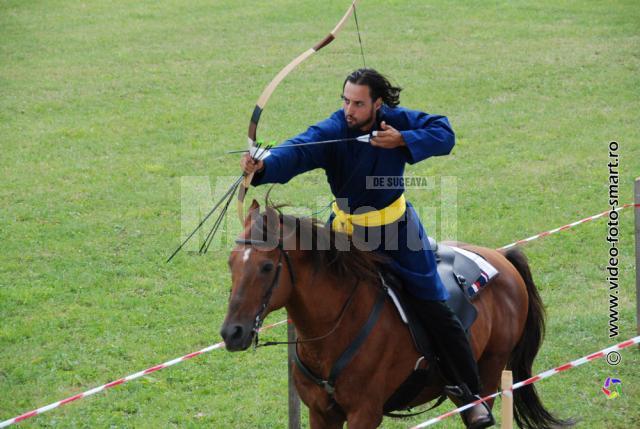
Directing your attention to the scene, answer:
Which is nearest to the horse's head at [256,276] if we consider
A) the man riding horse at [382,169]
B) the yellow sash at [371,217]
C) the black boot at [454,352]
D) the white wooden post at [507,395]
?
the man riding horse at [382,169]

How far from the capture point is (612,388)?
6828 millimetres

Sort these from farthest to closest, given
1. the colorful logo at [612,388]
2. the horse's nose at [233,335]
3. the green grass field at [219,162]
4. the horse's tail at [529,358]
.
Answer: the green grass field at [219,162], the colorful logo at [612,388], the horse's tail at [529,358], the horse's nose at [233,335]

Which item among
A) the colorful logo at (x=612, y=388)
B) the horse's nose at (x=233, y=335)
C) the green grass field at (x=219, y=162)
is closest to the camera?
the horse's nose at (x=233, y=335)

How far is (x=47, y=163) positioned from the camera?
1298cm

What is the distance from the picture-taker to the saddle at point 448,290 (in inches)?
198

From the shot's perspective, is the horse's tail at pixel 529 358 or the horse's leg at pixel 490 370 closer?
the horse's leg at pixel 490 370

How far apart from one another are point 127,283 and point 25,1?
14.8m

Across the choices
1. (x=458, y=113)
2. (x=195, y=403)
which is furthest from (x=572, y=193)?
(x=195, y=403)

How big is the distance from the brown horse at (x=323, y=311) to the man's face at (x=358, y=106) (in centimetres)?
64

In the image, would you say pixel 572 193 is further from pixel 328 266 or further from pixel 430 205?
pixel 328 266

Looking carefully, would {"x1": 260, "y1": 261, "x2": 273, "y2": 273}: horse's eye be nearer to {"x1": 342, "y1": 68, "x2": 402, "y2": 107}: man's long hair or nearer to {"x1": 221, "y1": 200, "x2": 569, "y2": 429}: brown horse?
{"x1": 221, "y1": 200, "x2": 569, "y2": 429}: brown horse

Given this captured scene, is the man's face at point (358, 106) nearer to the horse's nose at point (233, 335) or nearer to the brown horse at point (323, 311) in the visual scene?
the brown horse at point (323, 311)

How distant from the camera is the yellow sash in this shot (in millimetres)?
4898

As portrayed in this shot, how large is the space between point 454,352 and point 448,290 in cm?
41
